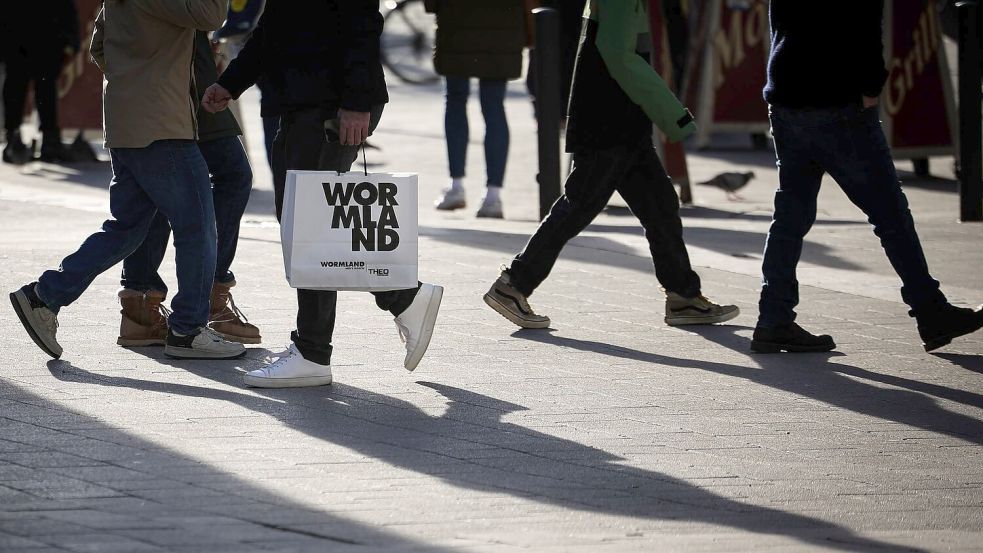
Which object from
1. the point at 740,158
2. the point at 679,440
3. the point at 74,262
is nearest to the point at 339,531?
the point at 679,440

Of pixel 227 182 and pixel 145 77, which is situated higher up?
pixel 145 77

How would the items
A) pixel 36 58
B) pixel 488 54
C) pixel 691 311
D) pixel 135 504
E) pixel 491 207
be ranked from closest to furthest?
pixel 135 504, pixel 691 311, pixel 488 54, pixel 491 207, pixel 36 58

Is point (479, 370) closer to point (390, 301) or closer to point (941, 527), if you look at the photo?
point (390, 301)

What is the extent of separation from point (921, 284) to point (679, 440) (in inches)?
69.3

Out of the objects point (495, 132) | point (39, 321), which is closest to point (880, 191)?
point (39, 321)

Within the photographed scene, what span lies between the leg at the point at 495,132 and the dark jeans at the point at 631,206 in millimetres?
3492

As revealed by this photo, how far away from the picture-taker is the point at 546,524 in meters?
4.32

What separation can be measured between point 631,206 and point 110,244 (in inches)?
87.3

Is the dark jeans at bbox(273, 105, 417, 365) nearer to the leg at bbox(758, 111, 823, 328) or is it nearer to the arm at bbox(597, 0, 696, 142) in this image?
the arm at bbox(597, 0, 696, 142)

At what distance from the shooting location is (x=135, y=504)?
14.4ft

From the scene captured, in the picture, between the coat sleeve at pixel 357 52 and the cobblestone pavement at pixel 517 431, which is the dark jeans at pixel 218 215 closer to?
the cobblestone pavement at pixel 517 431

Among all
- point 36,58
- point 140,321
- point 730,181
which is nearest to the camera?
point 140,321

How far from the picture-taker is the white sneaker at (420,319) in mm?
5988

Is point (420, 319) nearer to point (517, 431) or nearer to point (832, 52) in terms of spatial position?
point (517, 431)
